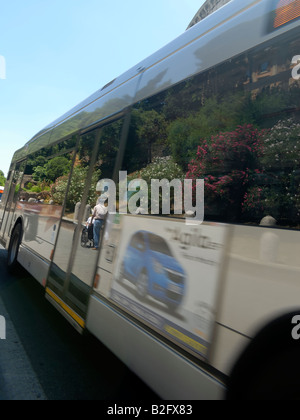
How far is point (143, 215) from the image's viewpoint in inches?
125

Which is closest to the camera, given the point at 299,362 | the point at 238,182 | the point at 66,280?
the point at 299,362

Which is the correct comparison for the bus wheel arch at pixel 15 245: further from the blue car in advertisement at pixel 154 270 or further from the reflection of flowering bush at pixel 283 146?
the reflection of flowering bush at pixel 283 146

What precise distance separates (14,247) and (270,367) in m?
6.94

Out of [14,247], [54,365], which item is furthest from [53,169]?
[54,365]

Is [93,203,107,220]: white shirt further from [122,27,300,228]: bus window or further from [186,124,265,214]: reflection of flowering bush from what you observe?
[186,124,265,214]: reflection of flowering bush

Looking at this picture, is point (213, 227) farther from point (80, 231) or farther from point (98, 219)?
point (80, 231)

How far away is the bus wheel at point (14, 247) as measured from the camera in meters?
7.65

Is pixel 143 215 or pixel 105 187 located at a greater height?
pixel 105 187

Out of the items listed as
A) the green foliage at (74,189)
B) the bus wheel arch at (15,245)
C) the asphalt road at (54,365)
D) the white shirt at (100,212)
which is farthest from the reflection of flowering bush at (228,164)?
the bus wheel arch at (15,245)

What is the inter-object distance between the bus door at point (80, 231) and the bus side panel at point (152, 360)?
0.54 meters

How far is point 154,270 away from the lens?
2.89 m

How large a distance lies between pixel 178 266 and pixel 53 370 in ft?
6.57

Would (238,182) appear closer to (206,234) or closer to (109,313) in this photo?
(206,234)
